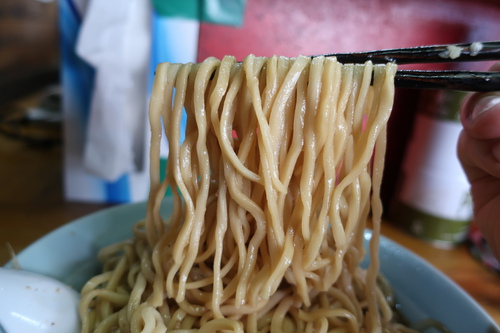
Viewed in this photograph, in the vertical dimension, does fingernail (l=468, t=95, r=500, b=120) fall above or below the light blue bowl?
above

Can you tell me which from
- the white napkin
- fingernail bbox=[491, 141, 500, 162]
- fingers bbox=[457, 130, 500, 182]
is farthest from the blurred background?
fingernail bbox=[491, 141, 500, 162]

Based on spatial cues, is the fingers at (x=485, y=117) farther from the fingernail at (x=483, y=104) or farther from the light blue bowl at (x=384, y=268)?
the light blue bowl at (x=384, y=268)

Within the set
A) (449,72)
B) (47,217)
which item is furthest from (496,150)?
(47,217)

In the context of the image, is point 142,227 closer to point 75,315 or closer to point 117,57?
point 75,315

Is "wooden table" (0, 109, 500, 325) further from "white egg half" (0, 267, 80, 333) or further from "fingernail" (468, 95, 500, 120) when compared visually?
"fingernail" (468, 95, 500, 120)

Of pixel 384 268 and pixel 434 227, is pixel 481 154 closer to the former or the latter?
pixel 384 268

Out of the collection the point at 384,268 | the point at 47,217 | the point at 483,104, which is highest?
the point at 483,104
